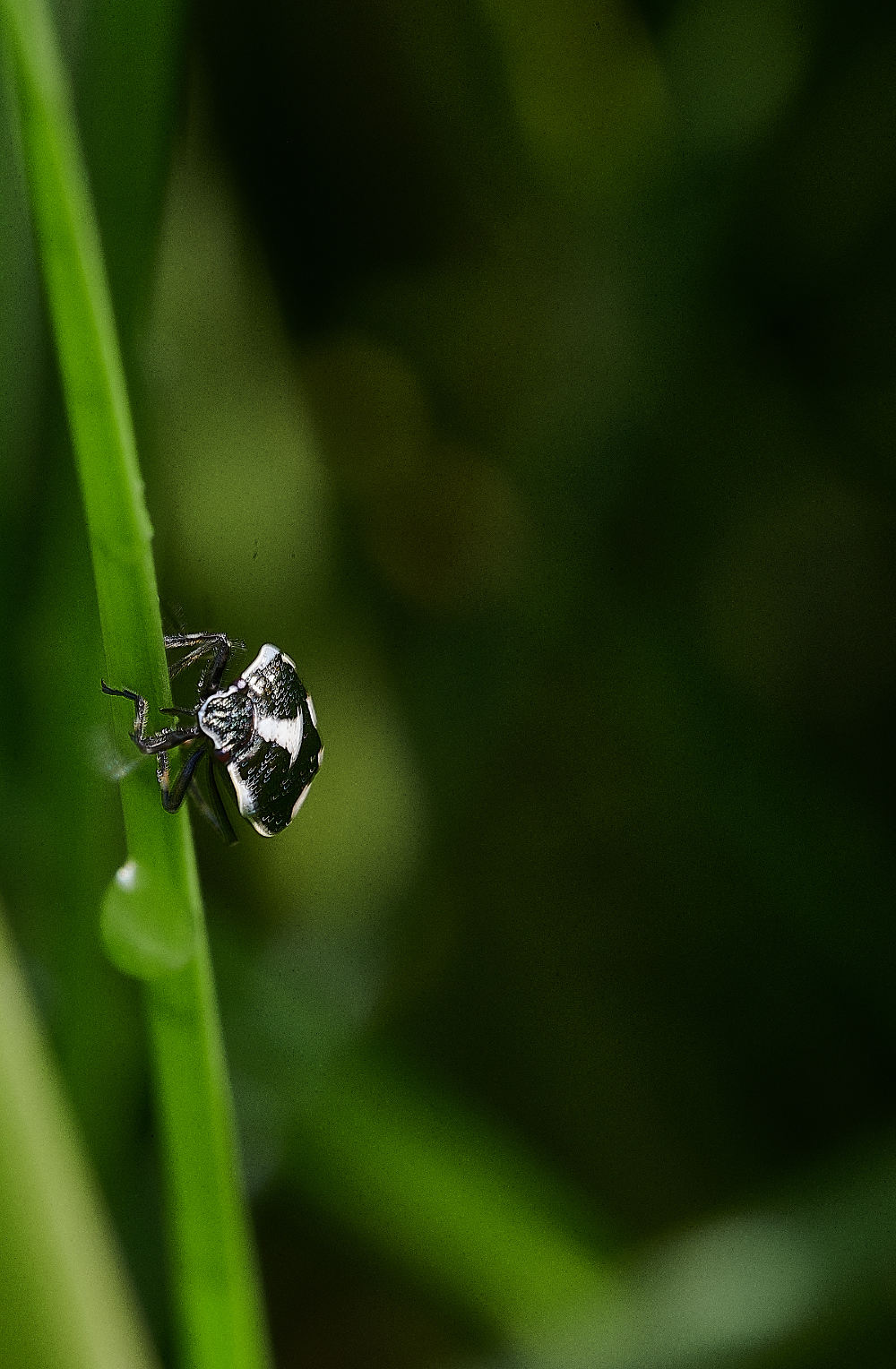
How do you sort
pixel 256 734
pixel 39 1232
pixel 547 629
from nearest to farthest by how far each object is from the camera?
pixel 39 1232 < pixel 256 734 < pixel 547 629

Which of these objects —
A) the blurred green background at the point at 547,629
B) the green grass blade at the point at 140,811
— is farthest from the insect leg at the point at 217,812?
the green grass blade at the point at 140,811

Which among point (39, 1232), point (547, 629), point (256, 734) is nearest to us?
point (39, 1232)

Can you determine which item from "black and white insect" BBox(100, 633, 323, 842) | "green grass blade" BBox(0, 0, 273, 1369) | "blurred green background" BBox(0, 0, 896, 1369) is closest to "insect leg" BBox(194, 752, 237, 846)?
"black and white insect" BBox(100, 633, 323, 842)

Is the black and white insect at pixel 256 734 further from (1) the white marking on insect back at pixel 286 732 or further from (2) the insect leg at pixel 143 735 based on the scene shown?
(2) the insect leg at pixel 143 735

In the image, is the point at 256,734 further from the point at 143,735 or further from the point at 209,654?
the point at 143,735

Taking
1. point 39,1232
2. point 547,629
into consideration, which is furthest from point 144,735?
point 547,629

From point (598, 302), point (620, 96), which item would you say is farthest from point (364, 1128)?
point (620, 96)
